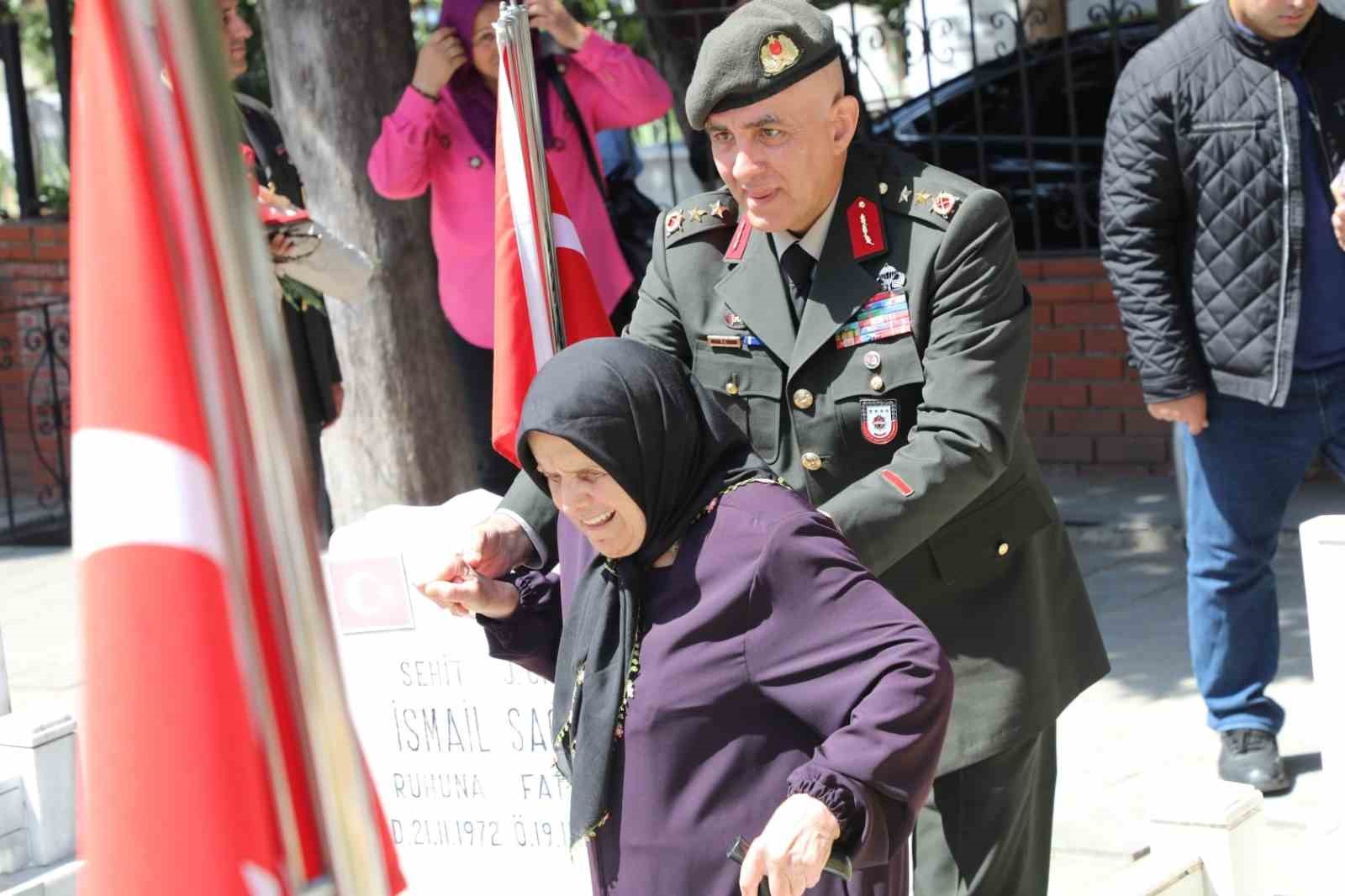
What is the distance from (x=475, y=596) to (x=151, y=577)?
121 cm

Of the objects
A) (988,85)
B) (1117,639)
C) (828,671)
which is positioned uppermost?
(988,85)

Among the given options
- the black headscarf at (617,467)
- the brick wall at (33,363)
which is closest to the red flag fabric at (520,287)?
the black headscarf at (617,467)

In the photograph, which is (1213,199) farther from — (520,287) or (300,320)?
(300,320)

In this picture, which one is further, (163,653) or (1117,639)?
(1117,639)

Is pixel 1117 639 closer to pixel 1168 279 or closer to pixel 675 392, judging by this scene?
pixel 1168 279

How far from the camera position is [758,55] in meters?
2.94

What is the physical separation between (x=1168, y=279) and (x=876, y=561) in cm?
224

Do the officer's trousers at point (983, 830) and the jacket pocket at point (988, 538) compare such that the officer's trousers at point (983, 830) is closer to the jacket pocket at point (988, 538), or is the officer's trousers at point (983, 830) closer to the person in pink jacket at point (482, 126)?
the jacket pocket at point (988, 538)

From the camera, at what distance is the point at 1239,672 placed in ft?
16.3

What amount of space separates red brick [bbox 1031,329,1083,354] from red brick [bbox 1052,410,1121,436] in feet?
0.94

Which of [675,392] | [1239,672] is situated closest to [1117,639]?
[1239,672]

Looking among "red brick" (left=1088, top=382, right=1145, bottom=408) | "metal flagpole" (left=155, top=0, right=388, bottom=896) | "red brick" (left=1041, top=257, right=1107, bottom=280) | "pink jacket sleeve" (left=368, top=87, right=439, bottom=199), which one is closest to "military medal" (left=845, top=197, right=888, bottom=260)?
"metal flagpole" (left=155, top=0, right=388, bottom=896)

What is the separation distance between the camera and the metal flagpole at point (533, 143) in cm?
401

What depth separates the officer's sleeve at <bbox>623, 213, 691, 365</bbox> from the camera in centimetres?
331
